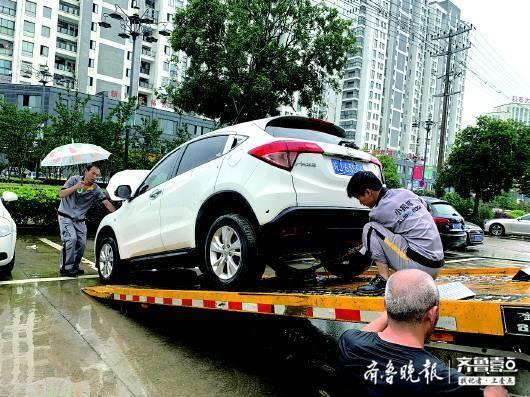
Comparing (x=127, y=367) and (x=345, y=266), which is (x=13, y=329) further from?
(x=345, y=266)

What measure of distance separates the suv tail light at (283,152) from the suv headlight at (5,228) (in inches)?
163

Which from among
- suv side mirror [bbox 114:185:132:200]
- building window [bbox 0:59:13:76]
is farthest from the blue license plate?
building window [bbox 0:59:13:76]

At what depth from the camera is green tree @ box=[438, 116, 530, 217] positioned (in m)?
21.9

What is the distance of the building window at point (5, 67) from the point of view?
164 feet

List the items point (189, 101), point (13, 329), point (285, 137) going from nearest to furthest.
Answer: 1. point (285, 137)
2. point (13, 329)
3. point (189, 101)

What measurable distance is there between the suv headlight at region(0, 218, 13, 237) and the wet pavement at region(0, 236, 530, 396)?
68 cm

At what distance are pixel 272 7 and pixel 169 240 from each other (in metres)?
12.3

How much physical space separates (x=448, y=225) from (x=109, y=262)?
340 inches

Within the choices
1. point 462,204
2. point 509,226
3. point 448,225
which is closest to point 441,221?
point 448,225

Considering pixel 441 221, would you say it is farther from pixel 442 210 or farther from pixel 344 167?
pixel 344 167

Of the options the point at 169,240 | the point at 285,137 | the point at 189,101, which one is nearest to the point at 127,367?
the point at 169,240

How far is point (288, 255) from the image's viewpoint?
3939 millimetres

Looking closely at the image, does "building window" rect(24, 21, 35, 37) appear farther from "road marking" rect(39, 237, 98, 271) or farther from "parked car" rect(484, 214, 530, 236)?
"parked car" rect(484, 214, 530, 236)

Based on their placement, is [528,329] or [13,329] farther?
[13,329]
